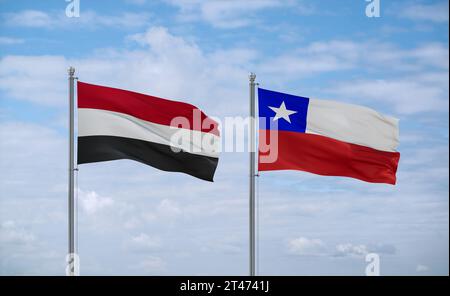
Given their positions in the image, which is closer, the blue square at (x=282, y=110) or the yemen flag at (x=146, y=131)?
the yemen flag at (x=146, y=131)

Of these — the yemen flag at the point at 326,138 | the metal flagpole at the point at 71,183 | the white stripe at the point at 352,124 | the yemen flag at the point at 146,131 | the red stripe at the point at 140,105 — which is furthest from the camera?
the white stripe at the point at 352,124

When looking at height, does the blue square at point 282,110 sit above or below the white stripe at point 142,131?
above

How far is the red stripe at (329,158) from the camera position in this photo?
22.4 metres

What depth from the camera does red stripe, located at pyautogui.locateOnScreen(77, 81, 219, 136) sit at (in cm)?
2172

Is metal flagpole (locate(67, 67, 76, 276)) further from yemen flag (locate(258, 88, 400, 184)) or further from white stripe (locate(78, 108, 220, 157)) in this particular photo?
yemen flag (locate(258, 88, 400, 184))

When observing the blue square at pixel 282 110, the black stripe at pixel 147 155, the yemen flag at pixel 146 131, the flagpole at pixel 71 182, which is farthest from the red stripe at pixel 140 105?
the blue square at pixel 282 110

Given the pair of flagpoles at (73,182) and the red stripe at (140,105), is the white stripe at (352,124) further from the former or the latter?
the red stripe at (140,105)

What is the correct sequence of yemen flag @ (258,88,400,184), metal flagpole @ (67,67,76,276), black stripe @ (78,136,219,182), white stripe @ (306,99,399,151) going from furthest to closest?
white stripe @ (306,99,399,151) → yemen flag @ (258,88,400,184) → black stripe @ (78,136,219,182) → metal flagpole @ (67,67,76,276)

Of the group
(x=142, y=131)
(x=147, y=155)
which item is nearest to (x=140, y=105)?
(x=142, y=131)

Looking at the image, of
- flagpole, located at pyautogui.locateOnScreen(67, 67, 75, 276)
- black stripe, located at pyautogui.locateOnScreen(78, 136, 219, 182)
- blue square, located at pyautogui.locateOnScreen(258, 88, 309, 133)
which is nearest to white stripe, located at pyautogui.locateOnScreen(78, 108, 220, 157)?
black stripe, located at pyautogui.locateOnScreen(78, 136, 219, 182)

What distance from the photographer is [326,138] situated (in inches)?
911

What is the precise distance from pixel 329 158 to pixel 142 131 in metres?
6.02

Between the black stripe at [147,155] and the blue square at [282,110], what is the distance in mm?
2040
